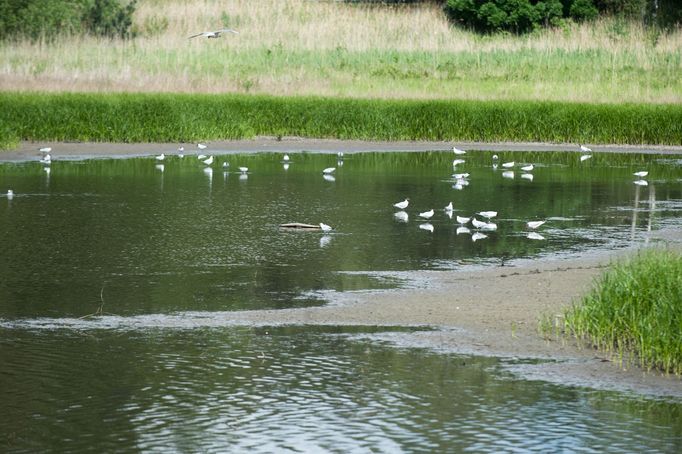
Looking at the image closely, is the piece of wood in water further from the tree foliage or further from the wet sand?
the tree foliage

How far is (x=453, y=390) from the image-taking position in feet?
35.6

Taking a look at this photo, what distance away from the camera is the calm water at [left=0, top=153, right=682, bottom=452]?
31.9ft

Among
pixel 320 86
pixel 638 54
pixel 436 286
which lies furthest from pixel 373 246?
pixel 638 54

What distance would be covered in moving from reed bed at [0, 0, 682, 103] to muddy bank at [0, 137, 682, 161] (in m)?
5.29

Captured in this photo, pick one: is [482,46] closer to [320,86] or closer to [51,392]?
[320,86]

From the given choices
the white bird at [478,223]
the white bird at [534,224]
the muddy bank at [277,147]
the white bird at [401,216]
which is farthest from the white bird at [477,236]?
the muddy bank at [277,147]

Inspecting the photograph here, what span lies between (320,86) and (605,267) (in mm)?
31817

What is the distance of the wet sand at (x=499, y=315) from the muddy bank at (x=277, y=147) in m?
20.0

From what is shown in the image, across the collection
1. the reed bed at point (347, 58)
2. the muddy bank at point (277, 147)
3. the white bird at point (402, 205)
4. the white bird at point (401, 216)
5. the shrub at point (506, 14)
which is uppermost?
Answer: the shrub at point (506, 14)

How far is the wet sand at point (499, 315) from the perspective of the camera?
11.6 metres

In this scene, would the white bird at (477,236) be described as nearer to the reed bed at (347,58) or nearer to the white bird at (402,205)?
the white bird at (402,205)

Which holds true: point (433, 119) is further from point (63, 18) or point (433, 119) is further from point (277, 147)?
point (63, 18)

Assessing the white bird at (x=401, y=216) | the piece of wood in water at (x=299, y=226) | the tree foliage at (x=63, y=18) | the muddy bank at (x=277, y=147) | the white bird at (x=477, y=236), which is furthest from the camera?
the tree foliage at (x=63, y=18)

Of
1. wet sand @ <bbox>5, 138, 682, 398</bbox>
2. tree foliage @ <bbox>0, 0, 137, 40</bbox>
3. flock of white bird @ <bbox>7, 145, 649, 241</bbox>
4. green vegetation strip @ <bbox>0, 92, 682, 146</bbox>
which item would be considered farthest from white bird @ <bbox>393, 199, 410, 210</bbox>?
tree foliage @ <bbox>0, 0, 137, 40</bbox>
